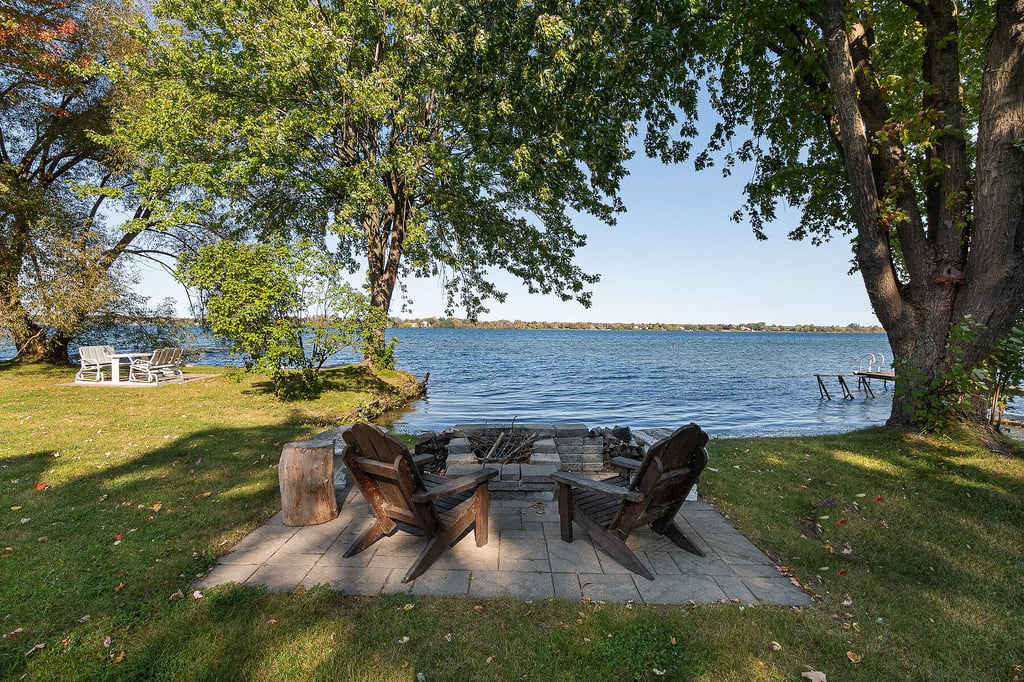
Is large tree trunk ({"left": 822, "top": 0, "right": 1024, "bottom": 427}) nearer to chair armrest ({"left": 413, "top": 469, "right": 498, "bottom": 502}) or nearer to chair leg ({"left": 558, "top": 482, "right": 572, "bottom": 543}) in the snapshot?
chair leg ({"left": 558, "top": 482, "right": 572, "bottom": 543})

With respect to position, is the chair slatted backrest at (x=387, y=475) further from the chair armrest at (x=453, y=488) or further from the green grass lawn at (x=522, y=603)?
the green grass lawn at (x=522, y=603)

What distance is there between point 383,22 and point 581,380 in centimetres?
1909

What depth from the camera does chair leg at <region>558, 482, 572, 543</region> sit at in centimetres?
387

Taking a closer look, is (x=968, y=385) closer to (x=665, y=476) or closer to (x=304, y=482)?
(x=665, y=476)

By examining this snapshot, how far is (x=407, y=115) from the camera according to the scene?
40.5 feet

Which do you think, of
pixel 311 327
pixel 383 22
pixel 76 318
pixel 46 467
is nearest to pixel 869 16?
pixel 383 22

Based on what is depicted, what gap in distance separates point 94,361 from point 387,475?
53.4 feet

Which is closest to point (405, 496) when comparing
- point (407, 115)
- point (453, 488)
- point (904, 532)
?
point (453, 488)

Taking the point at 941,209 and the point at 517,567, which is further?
the point at 941,209

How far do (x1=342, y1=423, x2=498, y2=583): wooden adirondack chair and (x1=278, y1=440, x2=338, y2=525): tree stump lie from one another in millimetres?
806

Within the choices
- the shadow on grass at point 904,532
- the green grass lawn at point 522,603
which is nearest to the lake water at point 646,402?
the shadow on grass at point 904,532

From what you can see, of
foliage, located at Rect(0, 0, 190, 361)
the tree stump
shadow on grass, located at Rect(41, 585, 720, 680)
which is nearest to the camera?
shadow on grass, located at Rect(41, 585, 720, 680)

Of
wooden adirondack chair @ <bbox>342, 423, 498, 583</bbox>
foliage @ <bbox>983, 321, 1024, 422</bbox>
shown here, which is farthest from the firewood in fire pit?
foliage @ <bbox>983, 321, 1024, 422</bbox>

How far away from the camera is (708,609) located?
2.93 metres
